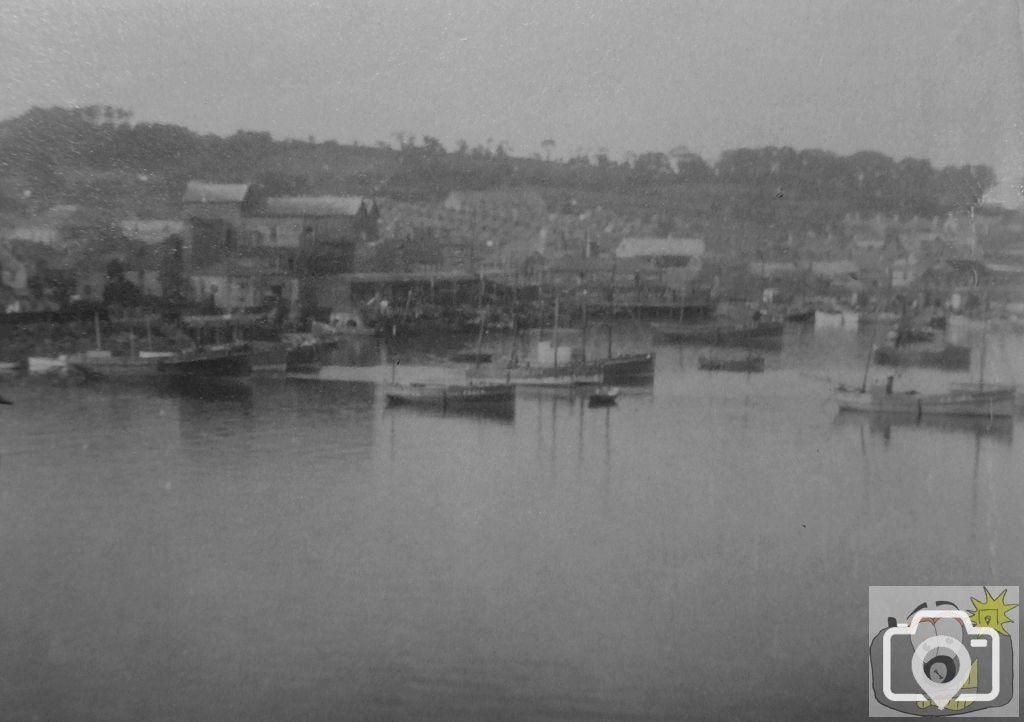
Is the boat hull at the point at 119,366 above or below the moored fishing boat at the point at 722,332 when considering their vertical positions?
below

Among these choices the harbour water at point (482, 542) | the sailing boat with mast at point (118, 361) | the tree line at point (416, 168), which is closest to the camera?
the harbour water at point (482, 542)

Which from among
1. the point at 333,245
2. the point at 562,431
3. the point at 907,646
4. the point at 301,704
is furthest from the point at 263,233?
the point at 907,646

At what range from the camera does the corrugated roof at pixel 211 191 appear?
7.51ft

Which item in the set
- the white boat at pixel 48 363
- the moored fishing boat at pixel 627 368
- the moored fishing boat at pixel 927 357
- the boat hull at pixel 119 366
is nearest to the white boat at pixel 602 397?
the moored fishing boat at pixel 627 368

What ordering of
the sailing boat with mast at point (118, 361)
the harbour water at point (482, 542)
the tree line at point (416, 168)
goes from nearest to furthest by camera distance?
the harbour water at point (482, 542), the tree line at point (416, 168), the sailing boat with mast at point (118, 361)

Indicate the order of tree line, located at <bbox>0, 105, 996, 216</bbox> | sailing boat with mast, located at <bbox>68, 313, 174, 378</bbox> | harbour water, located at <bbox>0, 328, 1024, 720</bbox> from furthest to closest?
sailing boat with mast, located at <bbox>68, 313, 174, 378</bbox> → tree line, located at <bbox>0, 105, 996, 216</bbox> → harbour water, located at <bbox>0, 328, 1024, 720</bbox>

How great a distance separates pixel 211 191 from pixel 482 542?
3.52ft

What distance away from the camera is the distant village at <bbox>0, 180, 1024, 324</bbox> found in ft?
7.57

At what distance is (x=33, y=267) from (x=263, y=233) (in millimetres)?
566

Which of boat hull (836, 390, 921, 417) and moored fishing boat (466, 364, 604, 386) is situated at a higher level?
moored fishing boat (466, 364, 604, 386)

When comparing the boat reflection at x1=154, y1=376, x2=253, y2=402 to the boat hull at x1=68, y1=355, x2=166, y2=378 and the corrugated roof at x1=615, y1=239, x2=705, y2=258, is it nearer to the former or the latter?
the boat hull at x1=68, y1=355, x2=166, y2=378

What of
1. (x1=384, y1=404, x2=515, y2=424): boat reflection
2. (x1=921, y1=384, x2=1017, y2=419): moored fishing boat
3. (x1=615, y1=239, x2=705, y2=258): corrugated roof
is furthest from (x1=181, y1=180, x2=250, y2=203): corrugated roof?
(x1=921, y1=384, x2=1017, y2=419): moored fishing boat

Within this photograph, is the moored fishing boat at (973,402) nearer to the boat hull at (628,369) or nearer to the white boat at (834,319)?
the white boat at (834,319)

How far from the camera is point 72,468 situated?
2299 mm
